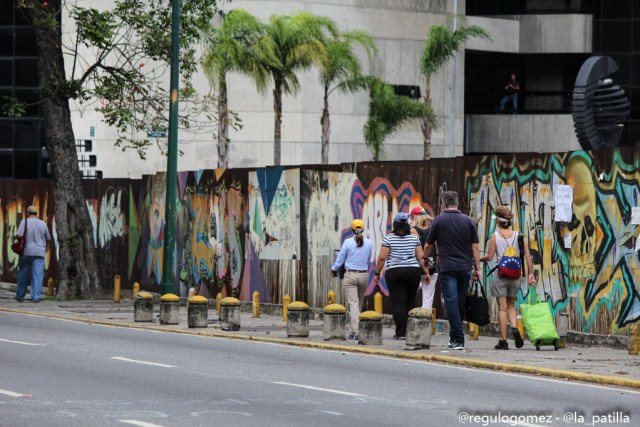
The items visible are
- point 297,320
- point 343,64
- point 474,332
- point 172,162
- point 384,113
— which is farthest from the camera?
point 384,113

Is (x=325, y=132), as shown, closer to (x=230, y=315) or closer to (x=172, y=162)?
(x=172, y=162)

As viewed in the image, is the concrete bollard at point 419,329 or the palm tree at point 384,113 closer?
the concrete bollard at point 419,329

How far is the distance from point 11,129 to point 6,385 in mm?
53238

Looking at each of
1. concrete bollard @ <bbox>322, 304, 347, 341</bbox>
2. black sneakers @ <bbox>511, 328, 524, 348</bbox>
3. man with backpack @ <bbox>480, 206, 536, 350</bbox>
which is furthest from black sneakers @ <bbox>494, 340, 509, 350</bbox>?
concrete bollard @ <bbox>322, 304, 347, 341</bbox>

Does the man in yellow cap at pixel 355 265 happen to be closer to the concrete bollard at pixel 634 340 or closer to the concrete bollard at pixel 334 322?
the concrete bollard at pixel 334 322

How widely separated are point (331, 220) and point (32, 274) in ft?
25.5

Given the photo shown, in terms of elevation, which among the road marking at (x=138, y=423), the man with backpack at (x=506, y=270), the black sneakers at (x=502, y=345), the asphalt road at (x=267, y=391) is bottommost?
the road marking at (x=138, y=423)

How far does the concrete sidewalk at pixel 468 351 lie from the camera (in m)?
15.4

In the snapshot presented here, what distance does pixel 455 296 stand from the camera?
18.0 meters

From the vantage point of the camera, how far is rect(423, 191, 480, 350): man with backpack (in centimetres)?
1797

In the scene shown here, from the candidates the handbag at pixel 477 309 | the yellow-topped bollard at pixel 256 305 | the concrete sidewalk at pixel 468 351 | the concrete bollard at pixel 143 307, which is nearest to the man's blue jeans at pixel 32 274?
the concrete sidewalk at pixel 468 351

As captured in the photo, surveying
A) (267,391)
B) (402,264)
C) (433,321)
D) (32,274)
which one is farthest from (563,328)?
(32,274)

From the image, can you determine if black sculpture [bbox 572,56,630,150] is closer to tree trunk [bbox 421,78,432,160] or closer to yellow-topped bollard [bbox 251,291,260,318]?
yellow-topped bollard [bbox 251,291,260,318]

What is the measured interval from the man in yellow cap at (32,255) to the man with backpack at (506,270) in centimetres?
1340
